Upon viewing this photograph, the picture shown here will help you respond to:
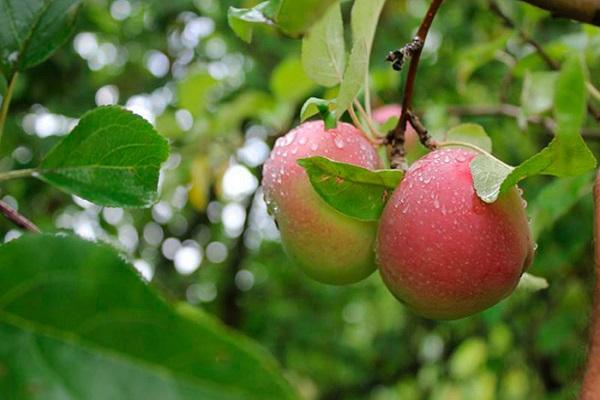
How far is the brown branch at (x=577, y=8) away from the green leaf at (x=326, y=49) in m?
0.19

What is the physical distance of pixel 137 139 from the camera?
0.60 meters

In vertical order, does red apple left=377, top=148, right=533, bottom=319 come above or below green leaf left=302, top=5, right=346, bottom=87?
below

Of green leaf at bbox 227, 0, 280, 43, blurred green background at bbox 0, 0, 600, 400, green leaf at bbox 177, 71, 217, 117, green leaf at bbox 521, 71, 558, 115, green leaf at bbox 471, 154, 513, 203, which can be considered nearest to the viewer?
green leaf at bbox 471, 154, 513, 203

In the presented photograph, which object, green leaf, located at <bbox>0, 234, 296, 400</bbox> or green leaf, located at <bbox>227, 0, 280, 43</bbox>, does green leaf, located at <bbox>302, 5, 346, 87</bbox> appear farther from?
green leaf, located at <bbox>0, 234, 296, 400</bbox>

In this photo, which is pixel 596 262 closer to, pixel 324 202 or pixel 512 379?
pixel 324 202

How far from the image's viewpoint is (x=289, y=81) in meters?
1.59

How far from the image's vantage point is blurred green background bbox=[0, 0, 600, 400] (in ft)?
5.00

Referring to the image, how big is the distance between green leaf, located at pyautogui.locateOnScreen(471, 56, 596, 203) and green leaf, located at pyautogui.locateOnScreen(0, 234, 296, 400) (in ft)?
0.68

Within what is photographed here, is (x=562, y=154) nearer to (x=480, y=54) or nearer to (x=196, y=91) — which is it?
Result: (x=480, y=54)

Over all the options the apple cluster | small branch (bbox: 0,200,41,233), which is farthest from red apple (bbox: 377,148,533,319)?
small branch (bbox: 0,200,41,233)

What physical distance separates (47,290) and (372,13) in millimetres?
428

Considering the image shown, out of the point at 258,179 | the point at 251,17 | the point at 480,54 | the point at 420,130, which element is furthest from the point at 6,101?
the point at 258,179

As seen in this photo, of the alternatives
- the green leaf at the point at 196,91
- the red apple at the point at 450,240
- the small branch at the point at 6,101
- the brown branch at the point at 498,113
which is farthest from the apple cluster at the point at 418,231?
the green leaf at the point at 196,91

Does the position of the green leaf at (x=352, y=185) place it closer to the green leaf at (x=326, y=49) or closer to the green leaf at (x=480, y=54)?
the green leaf at (x=326, y=49)
